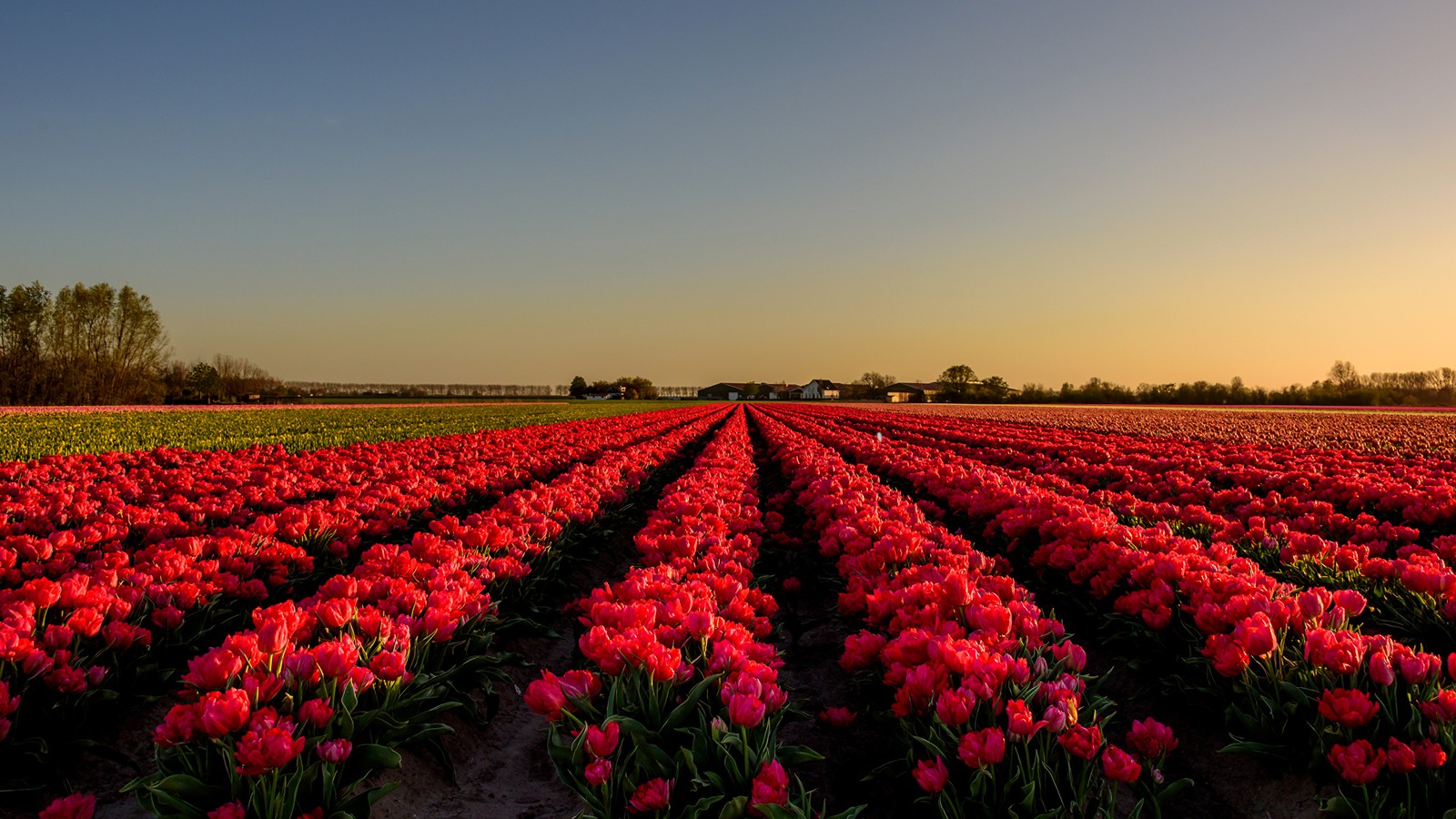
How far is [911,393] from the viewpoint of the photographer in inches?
5640

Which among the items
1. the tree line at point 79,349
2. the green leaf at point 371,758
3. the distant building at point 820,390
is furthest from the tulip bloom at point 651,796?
the distant building at point 820,390

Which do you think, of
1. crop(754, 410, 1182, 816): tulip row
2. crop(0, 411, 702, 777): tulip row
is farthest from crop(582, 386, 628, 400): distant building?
crop(754, 410, 1182, 816): tulip row

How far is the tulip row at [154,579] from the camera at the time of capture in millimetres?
3100

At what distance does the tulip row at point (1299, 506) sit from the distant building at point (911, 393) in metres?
106

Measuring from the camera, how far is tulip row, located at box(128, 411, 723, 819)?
2311 mm

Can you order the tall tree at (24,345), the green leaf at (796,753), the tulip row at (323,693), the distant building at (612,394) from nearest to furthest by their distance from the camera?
1. the tulip row at (323,693)
2. the green leaf at (796,753)
3. the tall tree at (24,345)
4. the distant building at (612,394)

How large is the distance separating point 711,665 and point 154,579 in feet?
12.2

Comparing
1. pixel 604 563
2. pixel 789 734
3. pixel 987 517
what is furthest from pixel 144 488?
pixel 987 517

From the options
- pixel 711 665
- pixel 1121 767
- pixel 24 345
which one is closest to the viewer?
pixel 1121 767

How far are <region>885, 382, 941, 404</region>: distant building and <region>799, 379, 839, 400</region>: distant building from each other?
15.8 metres

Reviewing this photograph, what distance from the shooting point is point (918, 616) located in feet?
11.2

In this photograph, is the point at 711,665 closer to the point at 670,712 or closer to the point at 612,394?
the point at 670,712

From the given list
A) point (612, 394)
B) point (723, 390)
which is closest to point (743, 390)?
point (723, 390)

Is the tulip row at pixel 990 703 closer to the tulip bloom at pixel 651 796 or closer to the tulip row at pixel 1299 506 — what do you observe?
the tulip bloom at pixel 651 796
